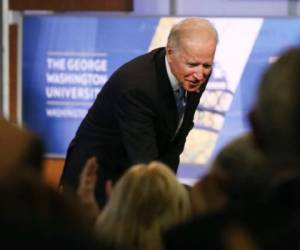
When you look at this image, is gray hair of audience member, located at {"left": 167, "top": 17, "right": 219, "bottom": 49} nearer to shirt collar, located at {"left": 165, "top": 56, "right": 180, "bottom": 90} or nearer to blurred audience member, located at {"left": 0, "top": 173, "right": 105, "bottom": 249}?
shirt collar, located at {"left": 165, "top": 56, "right": 180, "bottom": 90}

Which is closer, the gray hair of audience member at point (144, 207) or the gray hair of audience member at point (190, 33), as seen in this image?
the gray hair of audience member at point (144, 207)

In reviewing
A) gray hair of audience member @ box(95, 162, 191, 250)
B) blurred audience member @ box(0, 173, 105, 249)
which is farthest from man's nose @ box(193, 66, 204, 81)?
blurred audience member @ box(0, 173, 105, 249)

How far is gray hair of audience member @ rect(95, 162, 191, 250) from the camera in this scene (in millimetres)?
2922

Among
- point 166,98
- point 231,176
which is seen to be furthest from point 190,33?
point 231,176

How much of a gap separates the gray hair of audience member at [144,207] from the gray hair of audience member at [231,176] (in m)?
0.16

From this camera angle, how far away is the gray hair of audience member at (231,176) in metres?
2.29

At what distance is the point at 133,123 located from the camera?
4.54 m

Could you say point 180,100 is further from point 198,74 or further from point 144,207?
point 144,207

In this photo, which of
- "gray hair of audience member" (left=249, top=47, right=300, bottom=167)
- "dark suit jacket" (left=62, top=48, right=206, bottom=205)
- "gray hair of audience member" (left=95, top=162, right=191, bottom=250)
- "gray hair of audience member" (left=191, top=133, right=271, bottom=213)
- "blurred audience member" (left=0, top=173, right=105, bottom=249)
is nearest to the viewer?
"blurred audience member" (left=0, top=173, right=105, bottom=249)

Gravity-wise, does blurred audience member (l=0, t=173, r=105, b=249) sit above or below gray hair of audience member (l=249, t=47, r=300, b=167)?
below

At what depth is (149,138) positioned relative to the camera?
4.50 meters

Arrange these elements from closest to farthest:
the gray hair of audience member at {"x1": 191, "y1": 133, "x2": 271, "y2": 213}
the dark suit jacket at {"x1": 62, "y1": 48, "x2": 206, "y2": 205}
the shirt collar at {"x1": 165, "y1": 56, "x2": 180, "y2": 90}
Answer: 1. the gray hair of audience member at {"x1": 191, "y1": 133, "x2": 271, "y2": 213}
2. the dark suit jacket at {"x1": 62, "y1": 48, "x2": 206, "y2": 205}
3. the shirt collar at {"x1": 165, "y1": 56, "x2": 180, "y2": 90}

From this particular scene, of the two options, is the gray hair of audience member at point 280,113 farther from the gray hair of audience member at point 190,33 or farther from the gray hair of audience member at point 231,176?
the gray hair of audience member at point 190,33

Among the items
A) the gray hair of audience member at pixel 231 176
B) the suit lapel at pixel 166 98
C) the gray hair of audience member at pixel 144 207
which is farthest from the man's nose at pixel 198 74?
the gray hair of audience member at pixel 231 176
